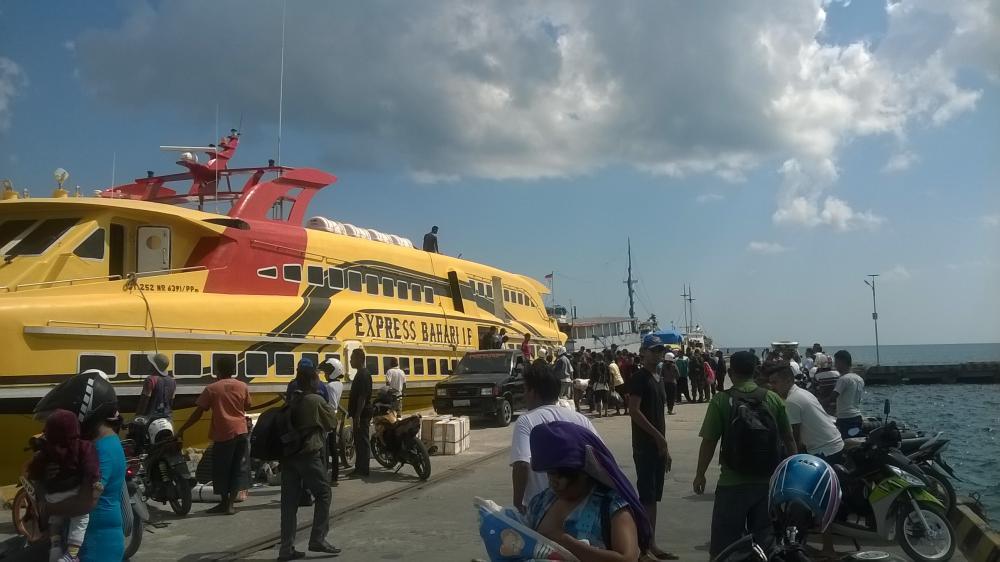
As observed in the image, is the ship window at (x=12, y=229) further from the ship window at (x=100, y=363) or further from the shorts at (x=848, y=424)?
the shorts at (x=848, y=424)

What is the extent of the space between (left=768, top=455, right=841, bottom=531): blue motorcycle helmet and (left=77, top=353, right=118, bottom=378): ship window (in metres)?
9.39

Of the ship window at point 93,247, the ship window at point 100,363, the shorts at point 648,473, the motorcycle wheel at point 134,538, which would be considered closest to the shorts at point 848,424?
the shorts at point 648,473

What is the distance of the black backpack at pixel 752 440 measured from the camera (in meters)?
4.80

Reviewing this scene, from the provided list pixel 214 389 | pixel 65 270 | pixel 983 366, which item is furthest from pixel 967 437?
pixel 983 366

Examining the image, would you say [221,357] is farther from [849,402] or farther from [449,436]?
[849,402]

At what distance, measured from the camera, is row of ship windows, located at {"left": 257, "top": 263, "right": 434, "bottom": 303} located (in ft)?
46.7

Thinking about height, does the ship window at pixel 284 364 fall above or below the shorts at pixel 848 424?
above

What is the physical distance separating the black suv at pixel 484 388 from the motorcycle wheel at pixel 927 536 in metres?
10.3

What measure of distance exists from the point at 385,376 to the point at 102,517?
11.3 metres

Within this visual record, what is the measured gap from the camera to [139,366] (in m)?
10.8

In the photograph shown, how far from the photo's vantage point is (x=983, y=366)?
51094mm

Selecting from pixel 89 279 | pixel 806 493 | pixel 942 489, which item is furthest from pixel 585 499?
pixel 89 279

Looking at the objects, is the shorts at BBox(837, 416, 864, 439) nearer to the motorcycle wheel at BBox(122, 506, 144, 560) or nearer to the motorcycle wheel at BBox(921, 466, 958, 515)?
the motorcycle wheel at BBox(921, 466, 958, 515)

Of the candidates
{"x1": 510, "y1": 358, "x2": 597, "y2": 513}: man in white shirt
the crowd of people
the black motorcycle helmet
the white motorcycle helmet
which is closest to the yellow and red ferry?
the white motorcycle helmet
